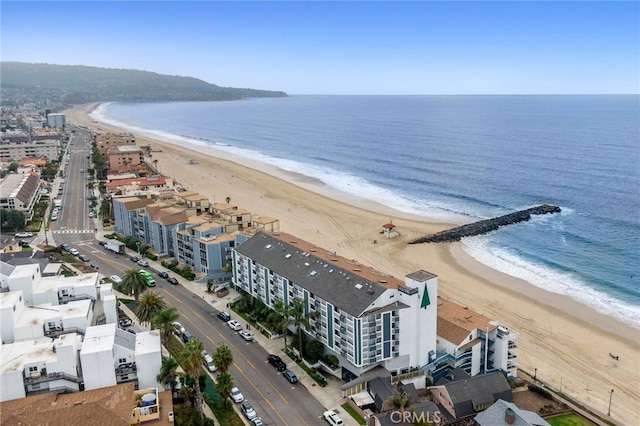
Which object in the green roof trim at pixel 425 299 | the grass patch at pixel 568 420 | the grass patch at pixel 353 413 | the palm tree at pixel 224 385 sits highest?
the green roof trim at pixel 425 299

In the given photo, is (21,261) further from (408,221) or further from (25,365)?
(408,221)

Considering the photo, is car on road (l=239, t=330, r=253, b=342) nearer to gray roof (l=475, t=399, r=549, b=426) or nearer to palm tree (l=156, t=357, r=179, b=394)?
palm tree (l=156, t=357, r=179, b=394)

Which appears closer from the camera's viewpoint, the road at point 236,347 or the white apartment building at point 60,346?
the white apartment building at point 60,346

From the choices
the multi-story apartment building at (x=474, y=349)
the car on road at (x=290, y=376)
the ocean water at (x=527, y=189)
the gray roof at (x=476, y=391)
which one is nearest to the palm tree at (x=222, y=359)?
the car on road at (x=290, y=376)

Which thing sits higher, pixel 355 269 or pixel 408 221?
pixel 355 269

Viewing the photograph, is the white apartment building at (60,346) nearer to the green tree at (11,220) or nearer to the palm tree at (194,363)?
the palm tree at (194,363)

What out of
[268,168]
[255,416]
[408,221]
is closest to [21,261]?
[255,416]
